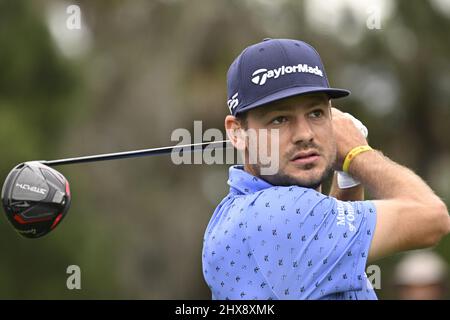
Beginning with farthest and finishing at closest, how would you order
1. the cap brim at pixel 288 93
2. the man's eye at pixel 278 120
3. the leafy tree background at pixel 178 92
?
1. the leafy tree background at pixel 178 92
2. the man's eye at pixel 278 120
3. the cap brim at pixel 288 93

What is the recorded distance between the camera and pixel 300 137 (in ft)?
17.7

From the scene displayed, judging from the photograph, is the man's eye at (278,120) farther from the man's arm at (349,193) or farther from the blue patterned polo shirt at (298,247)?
the man's arm at (349,193)

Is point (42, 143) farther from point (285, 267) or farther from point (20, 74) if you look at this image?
point (285, 267)

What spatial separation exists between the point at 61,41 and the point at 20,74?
1671mm

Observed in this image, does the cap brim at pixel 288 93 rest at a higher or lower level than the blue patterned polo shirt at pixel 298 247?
higher

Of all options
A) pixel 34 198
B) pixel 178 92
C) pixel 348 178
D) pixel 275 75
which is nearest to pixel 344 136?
pixel 348 178

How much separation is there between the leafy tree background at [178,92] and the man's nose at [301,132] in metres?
16.8

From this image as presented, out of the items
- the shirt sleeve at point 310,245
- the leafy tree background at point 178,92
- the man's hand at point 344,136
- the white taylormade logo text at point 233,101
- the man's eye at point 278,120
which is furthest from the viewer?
the leafy tree background at point 178,92

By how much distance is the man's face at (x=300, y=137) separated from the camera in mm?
5402

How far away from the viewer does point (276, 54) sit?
18.0ft

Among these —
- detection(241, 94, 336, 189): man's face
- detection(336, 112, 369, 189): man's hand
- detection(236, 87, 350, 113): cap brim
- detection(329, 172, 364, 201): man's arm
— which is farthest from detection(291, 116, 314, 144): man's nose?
detection(329, 172, 364, 201): man's arm

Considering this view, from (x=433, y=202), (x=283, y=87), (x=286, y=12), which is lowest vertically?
(x=433, y=202)

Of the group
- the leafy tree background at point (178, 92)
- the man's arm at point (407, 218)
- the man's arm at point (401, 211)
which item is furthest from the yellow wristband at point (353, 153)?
the leafy tree background at point (178, 92)
